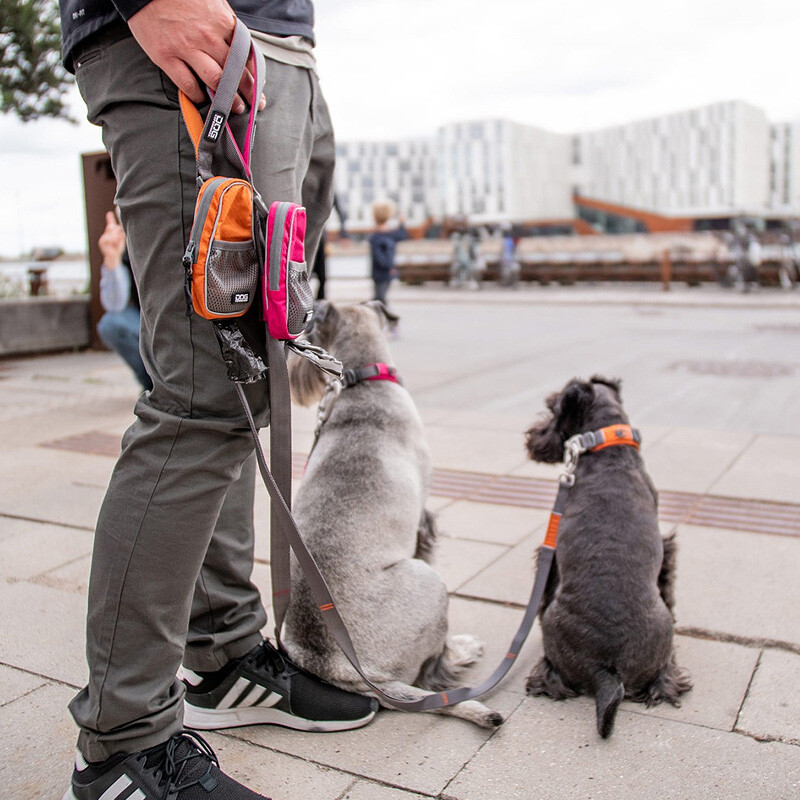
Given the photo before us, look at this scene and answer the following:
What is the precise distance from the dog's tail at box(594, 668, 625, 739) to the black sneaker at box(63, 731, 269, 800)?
2.99 feet

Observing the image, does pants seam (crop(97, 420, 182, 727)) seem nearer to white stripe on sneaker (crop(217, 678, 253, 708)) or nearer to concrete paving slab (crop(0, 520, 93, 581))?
white stripe on sneaker (crop(217, 678, 253, 708))

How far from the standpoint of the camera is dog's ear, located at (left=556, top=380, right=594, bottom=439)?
2965mm

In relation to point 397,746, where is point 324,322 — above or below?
above

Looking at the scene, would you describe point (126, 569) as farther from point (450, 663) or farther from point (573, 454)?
point (573, 454)

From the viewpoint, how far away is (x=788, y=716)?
90.5 inches

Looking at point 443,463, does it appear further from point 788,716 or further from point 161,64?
point 161,64

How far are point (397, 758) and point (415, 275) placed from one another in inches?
1077

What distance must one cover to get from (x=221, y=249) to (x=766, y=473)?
4119 millimetres

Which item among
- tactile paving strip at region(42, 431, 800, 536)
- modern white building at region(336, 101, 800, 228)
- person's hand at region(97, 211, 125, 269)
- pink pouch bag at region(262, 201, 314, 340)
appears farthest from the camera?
modern white building at region(336, 101, 800, 228)

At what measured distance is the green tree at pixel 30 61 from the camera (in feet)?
23.6

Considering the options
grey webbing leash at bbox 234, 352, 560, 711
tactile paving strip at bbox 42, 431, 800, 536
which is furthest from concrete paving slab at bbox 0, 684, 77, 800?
tactile paving strip at bbox 42, 431, 800, 536

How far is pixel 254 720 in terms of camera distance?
7.48 feet

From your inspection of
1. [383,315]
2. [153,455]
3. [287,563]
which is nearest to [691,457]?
[383,315]

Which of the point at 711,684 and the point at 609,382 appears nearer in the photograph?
the point at 711,684
